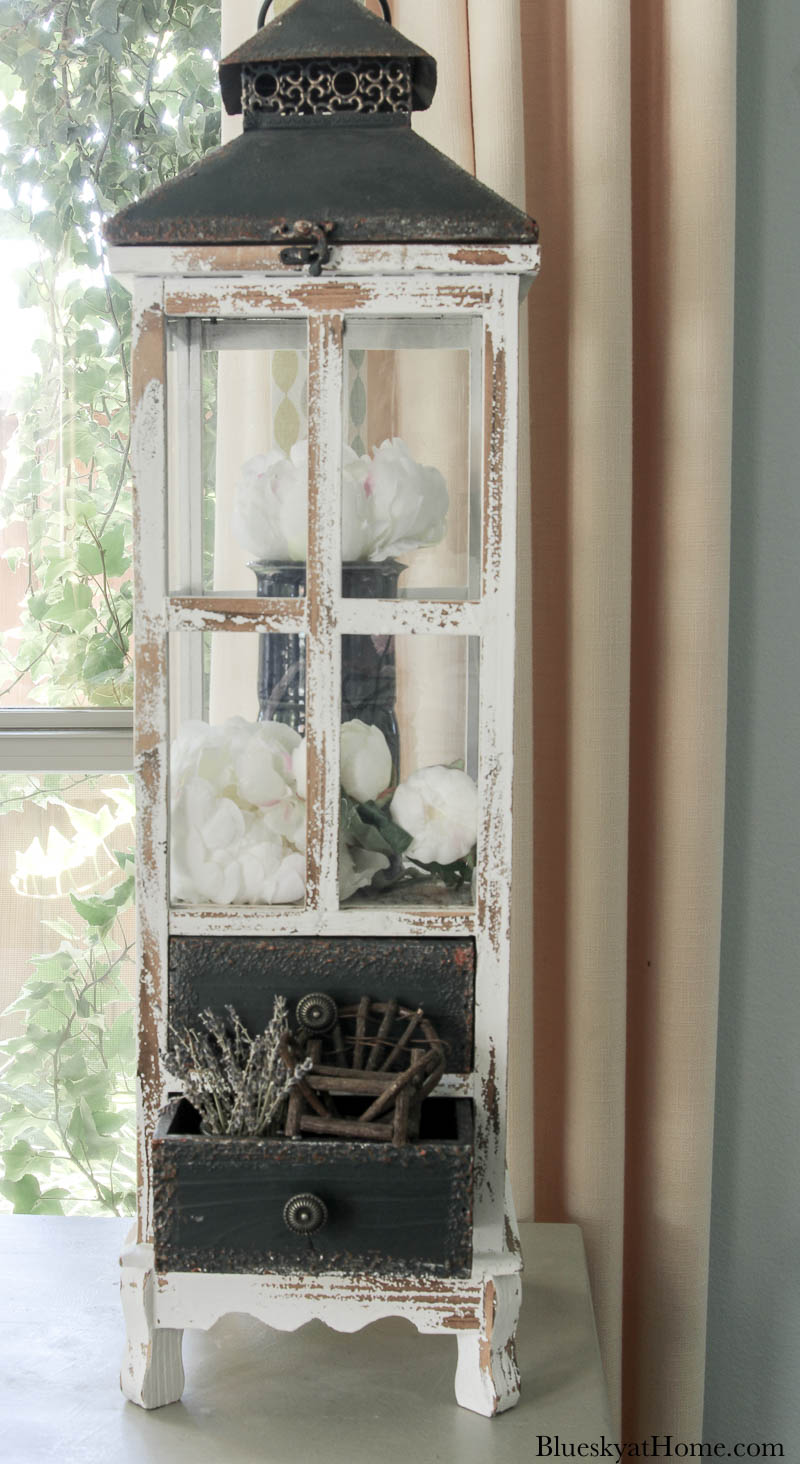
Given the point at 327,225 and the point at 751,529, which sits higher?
the point at 327,225

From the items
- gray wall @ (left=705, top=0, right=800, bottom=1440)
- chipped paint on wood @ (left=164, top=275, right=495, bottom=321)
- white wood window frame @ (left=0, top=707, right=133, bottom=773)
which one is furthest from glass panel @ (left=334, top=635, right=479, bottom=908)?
white wood window frame @ (left=0, top=707, right=133, bottom=773)

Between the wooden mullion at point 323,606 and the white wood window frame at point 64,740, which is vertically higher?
the wooden mullion at point 323,606

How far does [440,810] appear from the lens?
851 mm

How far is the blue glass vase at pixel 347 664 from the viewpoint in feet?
2.72

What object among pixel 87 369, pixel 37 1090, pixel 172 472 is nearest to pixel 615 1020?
pixel 172 472

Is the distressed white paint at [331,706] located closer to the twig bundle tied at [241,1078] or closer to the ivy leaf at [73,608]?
the twig bundle tied at [241,1078]

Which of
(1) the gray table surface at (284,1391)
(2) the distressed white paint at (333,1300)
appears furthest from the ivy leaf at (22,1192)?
(2) the distressed white paint at (333,1300)

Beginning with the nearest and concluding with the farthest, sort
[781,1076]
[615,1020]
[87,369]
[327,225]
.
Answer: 1. [327,225]
2. [615,1020]
3. [781,1076]
4. [87,369]

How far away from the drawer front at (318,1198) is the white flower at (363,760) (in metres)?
0.25

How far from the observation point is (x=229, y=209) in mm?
785

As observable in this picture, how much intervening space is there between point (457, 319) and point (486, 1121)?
1.96ft

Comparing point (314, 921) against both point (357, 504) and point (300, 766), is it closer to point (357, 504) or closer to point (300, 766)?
point (300, 766)

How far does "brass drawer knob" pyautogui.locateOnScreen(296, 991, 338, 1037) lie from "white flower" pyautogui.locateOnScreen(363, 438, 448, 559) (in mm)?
331

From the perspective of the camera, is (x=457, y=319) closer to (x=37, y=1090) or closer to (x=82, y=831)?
(x=82, y=831)
